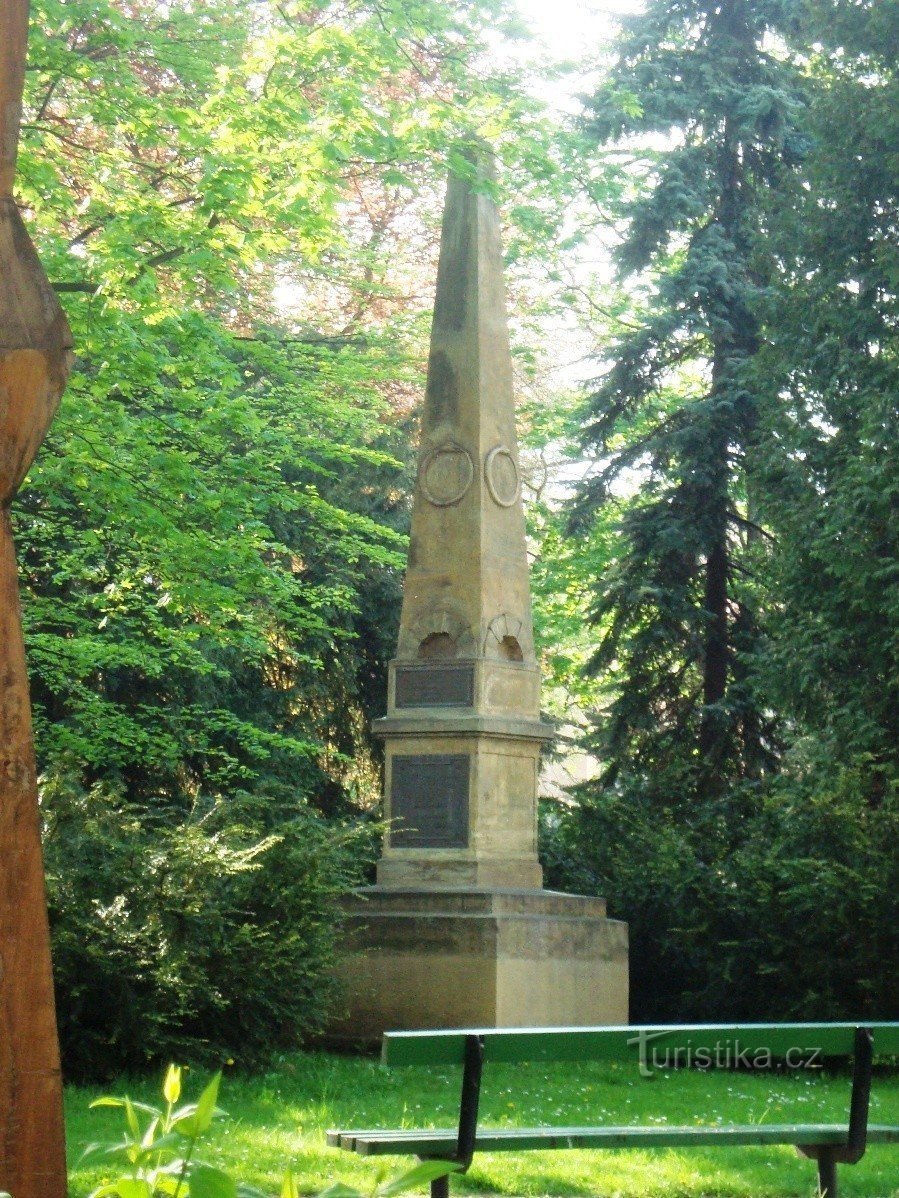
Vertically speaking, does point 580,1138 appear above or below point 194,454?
below

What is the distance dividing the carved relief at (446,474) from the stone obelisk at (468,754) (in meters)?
0.01

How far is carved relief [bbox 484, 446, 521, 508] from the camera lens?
13.4m

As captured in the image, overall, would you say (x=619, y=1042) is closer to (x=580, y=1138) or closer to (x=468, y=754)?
(x=580, y=1138)

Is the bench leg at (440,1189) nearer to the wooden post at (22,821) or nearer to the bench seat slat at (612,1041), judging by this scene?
the bench seat slat at (612,1041)

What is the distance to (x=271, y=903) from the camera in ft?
35.6

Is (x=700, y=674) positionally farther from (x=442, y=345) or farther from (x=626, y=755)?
(x=442, y=345)

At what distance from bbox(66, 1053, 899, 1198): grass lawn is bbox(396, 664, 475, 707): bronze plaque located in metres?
2.75

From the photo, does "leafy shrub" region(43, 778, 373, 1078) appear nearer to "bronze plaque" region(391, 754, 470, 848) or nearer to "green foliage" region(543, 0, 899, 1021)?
"bronze plaque" region(391, 754, 470, 848)

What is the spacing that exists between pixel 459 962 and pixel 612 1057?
6.02 meters

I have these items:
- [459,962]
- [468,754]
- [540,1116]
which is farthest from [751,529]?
[540,1116]

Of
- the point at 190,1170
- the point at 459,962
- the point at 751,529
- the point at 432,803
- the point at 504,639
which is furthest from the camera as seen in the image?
the point at 751,529

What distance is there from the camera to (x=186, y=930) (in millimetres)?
9883

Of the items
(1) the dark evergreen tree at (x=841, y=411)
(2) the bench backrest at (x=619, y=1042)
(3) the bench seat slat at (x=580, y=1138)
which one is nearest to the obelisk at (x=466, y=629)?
(1) the dark evergreen tree at (x=841, y=411)

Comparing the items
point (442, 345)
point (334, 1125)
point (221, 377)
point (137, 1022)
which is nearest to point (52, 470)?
point (221, 377)
